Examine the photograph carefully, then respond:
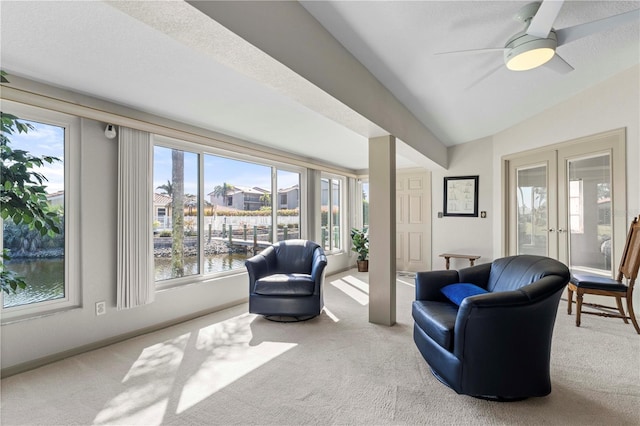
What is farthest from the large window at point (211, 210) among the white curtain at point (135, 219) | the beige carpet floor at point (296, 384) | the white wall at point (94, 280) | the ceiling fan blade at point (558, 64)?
the ceiling fan blade at point (558, 64)

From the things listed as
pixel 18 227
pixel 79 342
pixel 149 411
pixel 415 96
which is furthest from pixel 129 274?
pixel 415 96

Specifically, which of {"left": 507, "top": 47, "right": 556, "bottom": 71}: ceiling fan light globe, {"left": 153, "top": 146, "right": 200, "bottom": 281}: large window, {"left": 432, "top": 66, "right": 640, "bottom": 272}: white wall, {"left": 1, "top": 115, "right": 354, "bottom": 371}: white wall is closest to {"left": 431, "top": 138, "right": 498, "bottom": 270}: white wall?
{"left": 432, "top": 66, "right": 640, "bottom": 272}: white wall

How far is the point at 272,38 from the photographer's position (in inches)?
67.9

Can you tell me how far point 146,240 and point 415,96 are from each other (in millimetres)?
3199

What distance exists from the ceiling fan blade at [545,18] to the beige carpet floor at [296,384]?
233cm

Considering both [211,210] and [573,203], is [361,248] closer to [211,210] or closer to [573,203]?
[211,210]

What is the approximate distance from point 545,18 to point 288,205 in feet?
14.1

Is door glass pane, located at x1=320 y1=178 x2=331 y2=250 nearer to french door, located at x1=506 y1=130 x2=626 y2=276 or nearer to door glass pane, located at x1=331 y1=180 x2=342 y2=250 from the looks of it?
door glass pane, located at x1=331 y1=180 x2=342 y2=250

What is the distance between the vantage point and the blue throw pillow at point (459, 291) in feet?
7.88

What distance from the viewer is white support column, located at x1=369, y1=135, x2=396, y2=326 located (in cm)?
336

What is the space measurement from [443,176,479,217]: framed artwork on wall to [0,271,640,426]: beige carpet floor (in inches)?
104

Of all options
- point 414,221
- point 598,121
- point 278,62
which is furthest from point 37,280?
point 598,121

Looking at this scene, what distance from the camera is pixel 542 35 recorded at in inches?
77.2

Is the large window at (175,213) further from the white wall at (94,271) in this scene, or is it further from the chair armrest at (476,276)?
the chair armrest at (476,276)
